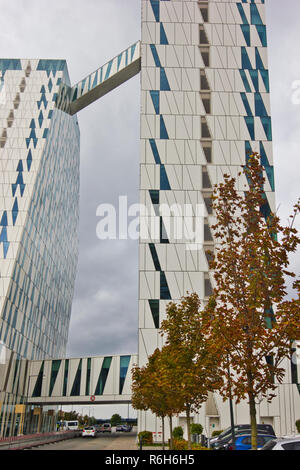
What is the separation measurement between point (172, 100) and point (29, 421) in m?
48.9

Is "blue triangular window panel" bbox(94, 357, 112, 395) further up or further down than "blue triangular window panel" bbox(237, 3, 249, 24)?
further down

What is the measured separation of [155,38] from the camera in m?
65.1

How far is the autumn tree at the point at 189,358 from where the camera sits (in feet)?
77.0

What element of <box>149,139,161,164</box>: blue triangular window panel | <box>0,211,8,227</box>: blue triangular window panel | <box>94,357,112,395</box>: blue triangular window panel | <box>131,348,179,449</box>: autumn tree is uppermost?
<box>149,139,161,164</box>: blue triangular window panel

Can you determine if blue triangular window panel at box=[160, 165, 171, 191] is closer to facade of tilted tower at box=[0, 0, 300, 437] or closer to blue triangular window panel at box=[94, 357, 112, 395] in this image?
facade of tilted tower at box=[0, 0, 300, 437]

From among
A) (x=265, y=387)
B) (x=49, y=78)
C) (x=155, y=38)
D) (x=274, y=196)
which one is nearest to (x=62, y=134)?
(x=49, y=78)

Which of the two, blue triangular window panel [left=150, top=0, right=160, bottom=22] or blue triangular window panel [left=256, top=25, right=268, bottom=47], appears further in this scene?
blue triangular window panel [left=256, top=25, right=268, bottom=47]

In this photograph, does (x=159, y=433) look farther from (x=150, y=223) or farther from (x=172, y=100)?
(x=172, y=100)

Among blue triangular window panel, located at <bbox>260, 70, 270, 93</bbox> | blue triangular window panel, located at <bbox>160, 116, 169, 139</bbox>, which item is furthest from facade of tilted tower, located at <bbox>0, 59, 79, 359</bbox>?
blue triangular window panel, located at <bbox>260, 70, 270, 93</bbox>

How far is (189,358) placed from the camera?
974 inches

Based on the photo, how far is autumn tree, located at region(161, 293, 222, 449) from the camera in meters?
23.5

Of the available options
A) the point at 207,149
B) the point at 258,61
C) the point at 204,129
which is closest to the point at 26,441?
the point at 207,149

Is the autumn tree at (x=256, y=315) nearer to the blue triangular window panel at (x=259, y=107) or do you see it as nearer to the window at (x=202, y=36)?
the blue triangular window panel at (x=259, y=107)

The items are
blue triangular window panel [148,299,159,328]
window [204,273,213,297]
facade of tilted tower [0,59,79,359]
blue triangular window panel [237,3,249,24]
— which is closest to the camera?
blue triangular window panel [148,299,159,328]
